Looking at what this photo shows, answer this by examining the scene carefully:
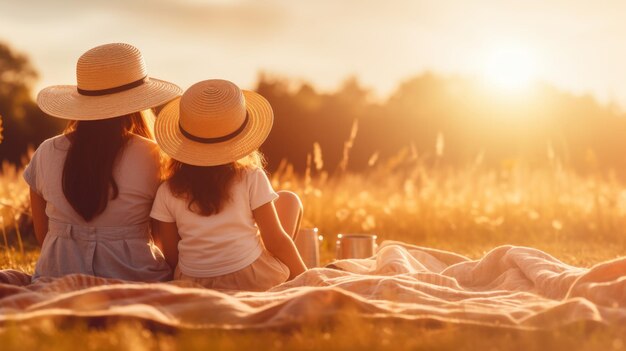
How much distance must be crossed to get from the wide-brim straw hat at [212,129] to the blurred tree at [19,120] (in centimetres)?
1905

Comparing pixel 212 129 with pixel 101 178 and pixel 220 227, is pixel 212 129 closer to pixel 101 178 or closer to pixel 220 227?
pixel 220 227

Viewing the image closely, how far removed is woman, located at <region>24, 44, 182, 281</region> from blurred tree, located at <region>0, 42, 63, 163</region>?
18721 millimetres

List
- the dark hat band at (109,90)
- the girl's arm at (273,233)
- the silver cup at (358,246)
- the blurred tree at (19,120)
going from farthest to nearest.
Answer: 1. the blurred tree at (19,120)
2. the silver cup at (358,246)
3. the dark hat band at (109,90)
4. the girl's arm at (273,233)

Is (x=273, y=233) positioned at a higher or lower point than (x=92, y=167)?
lower

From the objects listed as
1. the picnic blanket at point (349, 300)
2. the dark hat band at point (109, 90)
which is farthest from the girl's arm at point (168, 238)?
the dark hat band at point (109, 90)

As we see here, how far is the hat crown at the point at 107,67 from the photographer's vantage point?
4.37 meters

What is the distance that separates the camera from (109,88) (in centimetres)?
436

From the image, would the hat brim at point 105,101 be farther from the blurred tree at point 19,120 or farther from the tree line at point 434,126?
the blurred tree at point 19,120

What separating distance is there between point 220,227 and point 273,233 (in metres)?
0.27

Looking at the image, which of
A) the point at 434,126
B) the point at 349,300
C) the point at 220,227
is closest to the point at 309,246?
the point at 220,227

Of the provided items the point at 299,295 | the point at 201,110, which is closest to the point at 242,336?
the point at 299,295

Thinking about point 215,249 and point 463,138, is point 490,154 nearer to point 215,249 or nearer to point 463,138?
point 463,138

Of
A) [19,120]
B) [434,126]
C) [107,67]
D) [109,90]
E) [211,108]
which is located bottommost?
[211,108]

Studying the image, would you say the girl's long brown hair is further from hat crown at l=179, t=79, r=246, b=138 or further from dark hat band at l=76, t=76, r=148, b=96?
dark hat band at l=76, t=76, r=148, b=96
